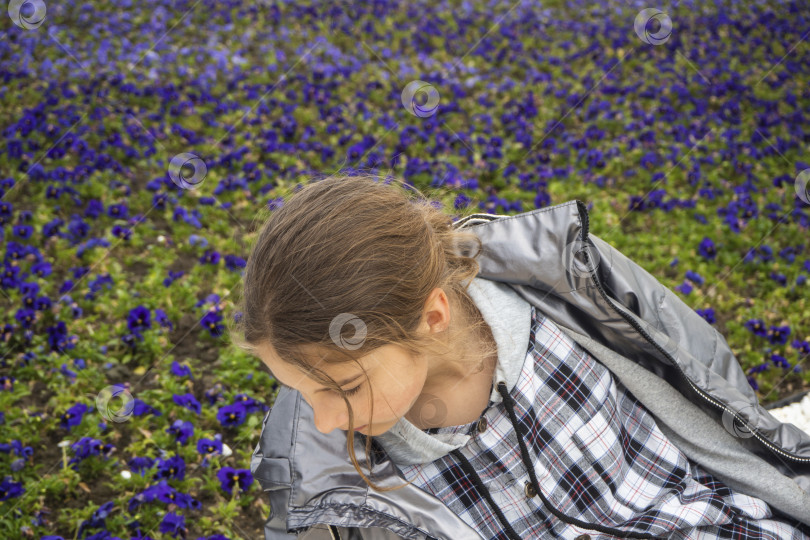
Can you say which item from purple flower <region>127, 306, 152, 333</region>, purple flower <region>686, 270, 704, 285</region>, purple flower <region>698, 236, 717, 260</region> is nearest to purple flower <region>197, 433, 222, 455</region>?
purple flower <region>127, 306, 152, 333</region>

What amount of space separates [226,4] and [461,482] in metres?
5.83

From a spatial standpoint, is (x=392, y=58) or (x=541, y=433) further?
(x=392, y=58)

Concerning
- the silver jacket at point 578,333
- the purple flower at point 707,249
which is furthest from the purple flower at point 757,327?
the silver jacket at point 578,333

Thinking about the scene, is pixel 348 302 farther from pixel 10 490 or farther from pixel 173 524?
pixel 10 490

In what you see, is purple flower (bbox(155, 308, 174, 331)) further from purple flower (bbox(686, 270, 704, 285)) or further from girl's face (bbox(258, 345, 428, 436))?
purple flower (bbox(686, 270, 704, 285))

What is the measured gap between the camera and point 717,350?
1.76 m

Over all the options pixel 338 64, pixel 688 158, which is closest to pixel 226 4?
pixel 338 64

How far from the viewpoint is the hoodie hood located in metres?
1.51

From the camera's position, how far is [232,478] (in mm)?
2102

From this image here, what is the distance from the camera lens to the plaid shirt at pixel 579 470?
1.56m

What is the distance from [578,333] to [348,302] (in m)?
0.68

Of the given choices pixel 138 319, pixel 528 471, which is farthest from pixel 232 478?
pixel 528 471

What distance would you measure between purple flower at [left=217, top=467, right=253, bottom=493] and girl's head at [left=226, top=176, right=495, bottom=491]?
773 mm

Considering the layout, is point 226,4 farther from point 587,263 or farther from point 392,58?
point 587,263
